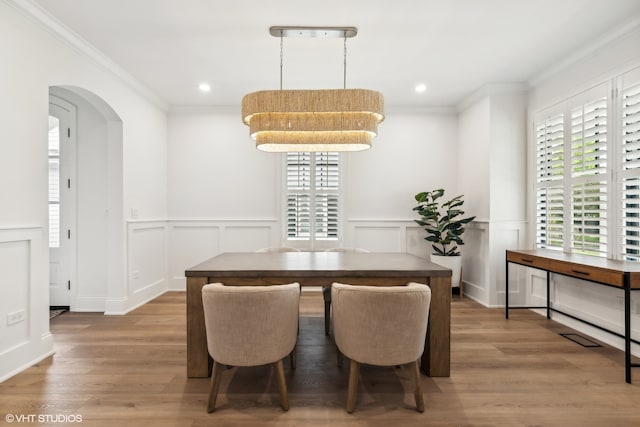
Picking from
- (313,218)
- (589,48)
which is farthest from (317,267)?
(589,48)

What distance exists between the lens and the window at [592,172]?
2768 millimetres

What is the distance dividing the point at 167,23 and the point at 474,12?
8.12 ft

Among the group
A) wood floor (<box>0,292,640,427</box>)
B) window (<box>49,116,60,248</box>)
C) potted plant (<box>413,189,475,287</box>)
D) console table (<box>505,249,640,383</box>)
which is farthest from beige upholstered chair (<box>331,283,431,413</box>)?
window (<box>49,116,60,248</box>)

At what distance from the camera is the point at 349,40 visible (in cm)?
299

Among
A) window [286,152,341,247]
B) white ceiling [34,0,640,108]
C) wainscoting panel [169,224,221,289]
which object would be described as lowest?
wainscoting panel [169,224,221,289]

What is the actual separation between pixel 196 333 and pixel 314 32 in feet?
8.46

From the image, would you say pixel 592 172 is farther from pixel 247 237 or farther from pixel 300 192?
pixel 247 237

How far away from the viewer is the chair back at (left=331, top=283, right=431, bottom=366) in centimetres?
180

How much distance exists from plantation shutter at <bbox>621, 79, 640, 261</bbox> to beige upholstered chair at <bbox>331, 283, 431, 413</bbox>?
219 centimetres

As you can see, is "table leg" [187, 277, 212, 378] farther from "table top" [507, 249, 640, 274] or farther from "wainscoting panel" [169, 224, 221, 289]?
"table top" [507, 249, 640, 274]

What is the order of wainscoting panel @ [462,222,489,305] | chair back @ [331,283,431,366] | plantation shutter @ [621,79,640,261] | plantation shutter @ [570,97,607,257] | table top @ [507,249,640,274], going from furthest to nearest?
wainscoting panel @ [462,222,489,305], plantation shutter @ [570,97,607,257], plantation shutter @ [621,79,640,261], table top @ [507,249,640,274], chair back @ [331,283,431,366]

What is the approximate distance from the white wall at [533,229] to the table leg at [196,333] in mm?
3413

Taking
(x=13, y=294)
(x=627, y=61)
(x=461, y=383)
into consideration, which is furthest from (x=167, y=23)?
(x=627, y=61)

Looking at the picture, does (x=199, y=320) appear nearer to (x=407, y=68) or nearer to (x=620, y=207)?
(x=407, y=68)
